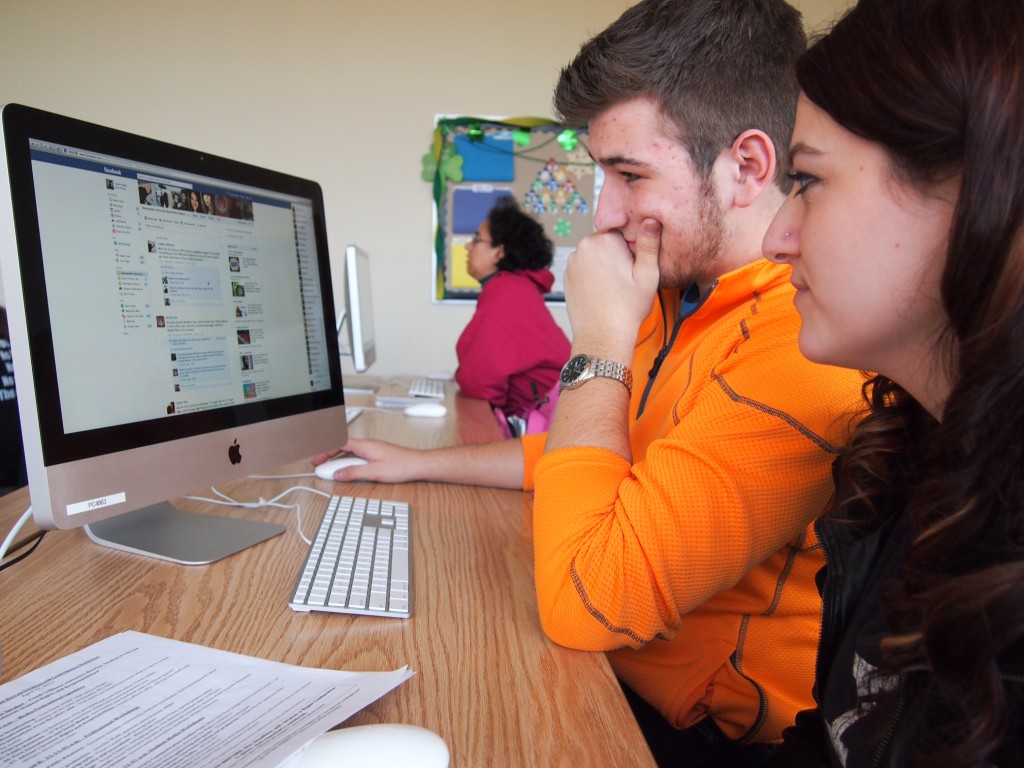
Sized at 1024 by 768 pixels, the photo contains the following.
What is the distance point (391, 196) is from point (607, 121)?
2.76 metres

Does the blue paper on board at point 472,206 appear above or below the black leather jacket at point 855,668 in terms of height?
above

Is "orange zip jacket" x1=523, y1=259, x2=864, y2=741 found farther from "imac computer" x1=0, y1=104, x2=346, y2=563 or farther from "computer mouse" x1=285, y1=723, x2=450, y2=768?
"imac computer" x1=0, y1=104, x2=346, y2=563

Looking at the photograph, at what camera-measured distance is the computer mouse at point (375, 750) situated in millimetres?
457

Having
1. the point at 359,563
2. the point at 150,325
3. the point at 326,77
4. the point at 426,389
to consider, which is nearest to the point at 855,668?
the point at 359,563

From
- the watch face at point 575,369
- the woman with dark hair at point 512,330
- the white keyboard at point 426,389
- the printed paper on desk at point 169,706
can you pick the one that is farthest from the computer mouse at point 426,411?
the printed paper on desk at point 169,706

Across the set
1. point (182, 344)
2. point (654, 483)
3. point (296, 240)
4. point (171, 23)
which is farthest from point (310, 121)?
point (654, 483)

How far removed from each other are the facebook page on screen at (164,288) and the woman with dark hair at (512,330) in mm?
1518

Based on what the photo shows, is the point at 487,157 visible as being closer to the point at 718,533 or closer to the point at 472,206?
the point at 472,206

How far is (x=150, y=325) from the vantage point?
84 cm

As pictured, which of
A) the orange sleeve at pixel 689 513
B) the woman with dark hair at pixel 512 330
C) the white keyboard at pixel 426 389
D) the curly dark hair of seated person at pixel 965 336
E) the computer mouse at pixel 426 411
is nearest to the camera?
the curly dark hair of seated person at pixel 965 336

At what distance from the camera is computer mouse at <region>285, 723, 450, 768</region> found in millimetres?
457

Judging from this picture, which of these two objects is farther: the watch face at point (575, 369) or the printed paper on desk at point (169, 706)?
the watch face at point (575, 369)

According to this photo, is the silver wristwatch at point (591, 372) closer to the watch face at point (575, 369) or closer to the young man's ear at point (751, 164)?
the watch face at point (575, 369)

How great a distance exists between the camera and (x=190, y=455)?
892 mm
